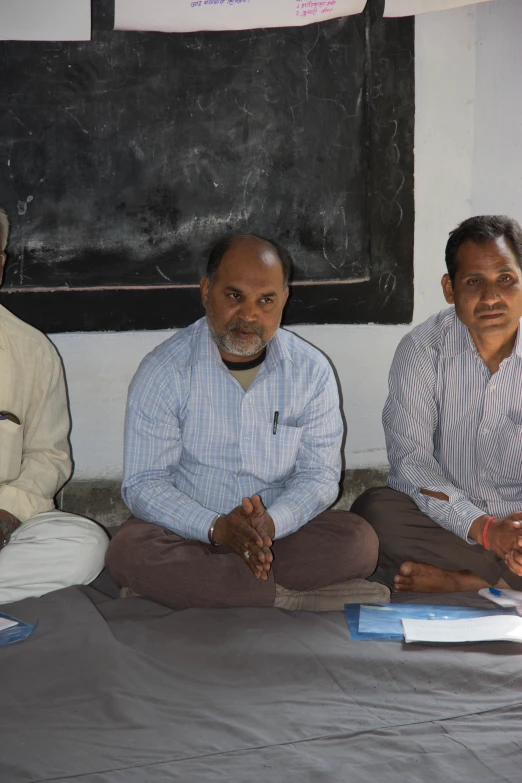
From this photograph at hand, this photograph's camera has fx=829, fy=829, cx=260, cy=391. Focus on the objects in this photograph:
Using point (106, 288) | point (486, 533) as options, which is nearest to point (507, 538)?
point (486, 533)

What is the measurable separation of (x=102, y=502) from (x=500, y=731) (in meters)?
2.07

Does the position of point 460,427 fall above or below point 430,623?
above

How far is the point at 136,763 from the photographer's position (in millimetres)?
1742

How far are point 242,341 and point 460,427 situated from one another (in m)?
0.85

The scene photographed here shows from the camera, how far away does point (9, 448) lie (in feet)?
8.87

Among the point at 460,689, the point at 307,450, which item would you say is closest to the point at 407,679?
the point at 460,689

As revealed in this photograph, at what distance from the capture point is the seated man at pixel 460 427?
2.78 meters

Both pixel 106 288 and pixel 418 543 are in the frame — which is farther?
pixel 106 288

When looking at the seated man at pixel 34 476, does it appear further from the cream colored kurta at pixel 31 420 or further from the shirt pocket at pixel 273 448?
the shirt pocket at pixel 273 448

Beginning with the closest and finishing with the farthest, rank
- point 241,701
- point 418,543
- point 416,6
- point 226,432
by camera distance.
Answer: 1. point 241,701
2. point 226,432
3. point 418,543
4. point 416,6

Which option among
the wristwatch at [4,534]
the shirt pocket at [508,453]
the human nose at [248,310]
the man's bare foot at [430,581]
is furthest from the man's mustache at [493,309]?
the wristwatch at [4,534]

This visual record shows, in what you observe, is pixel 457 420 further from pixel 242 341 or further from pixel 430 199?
pixel 430 199

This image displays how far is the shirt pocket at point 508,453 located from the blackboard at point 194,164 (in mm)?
951

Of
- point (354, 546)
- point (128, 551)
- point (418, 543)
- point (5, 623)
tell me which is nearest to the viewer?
point (5, 623)
